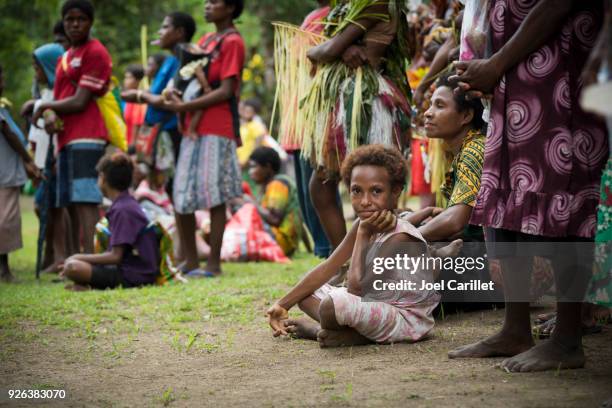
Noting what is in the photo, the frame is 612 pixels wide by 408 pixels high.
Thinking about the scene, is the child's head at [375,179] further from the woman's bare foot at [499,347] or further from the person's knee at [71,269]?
the person's knee at [71,269]

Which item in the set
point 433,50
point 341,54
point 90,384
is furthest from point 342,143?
point 90,384

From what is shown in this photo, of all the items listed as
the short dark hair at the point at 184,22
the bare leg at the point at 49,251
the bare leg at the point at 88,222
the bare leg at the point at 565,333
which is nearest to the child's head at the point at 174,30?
the short dark hair at the point at 184,22

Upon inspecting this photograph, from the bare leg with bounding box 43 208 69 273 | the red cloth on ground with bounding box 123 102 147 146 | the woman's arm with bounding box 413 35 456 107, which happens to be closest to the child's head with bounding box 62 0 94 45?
the bare leg with bounding box 43 208 69 273

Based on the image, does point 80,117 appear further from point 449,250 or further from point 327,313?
point 327,313

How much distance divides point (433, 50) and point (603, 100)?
16.1 feet

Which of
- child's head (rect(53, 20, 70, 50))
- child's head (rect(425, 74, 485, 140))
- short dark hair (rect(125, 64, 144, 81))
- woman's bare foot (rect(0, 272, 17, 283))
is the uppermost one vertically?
child's head (rect(53, 20, 70, 50))

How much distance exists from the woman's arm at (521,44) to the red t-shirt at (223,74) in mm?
3778

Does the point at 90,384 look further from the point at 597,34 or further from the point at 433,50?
the point at 433,50

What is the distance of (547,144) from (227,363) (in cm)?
164

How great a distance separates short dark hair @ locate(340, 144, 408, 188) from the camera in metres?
3.90

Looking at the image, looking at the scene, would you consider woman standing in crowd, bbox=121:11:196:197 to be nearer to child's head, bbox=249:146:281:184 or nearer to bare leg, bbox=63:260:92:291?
bare leg, bbox=63:260:92:291

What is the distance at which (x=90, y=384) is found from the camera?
3365 millimetres

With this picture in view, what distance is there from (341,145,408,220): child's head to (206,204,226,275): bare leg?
3.18 meters

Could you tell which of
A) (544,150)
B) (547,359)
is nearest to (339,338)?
(547,359)
